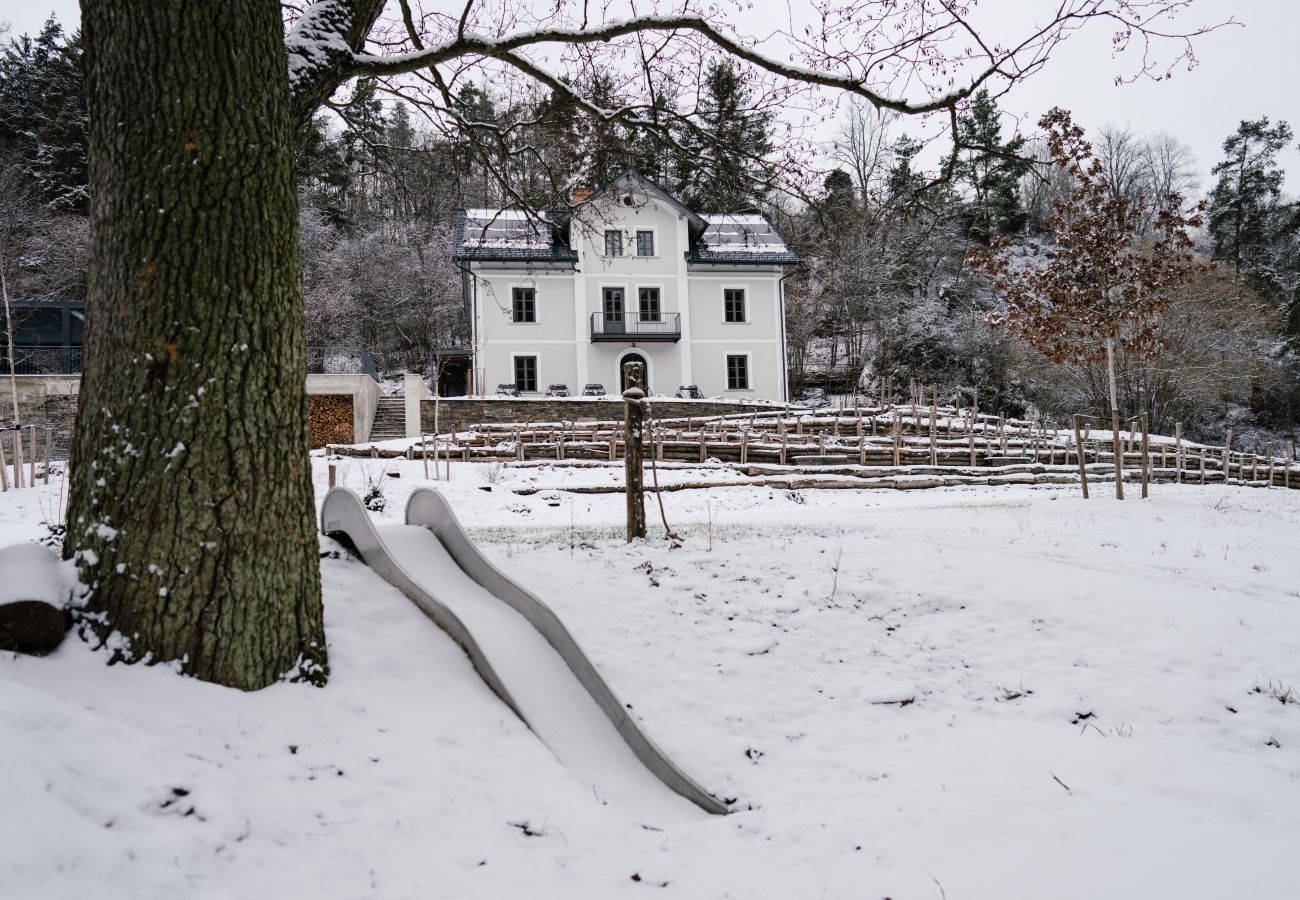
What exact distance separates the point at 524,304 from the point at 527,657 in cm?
2734

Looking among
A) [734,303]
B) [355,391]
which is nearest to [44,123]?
[355,391]

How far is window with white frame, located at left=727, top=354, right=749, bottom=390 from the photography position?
103ft

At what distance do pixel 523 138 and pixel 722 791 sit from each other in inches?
262

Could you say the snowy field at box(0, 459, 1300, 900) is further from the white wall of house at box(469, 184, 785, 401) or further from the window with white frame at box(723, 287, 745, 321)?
the window with white frame at box(723, 287, 745, 321)

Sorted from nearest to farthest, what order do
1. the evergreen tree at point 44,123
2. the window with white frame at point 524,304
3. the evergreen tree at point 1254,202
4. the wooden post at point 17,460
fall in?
the wooden post at point 17,460 < the evergreen tree at point 44,123 < the window with white frame at point 524,304 < the evergreen tree at point 1254,202

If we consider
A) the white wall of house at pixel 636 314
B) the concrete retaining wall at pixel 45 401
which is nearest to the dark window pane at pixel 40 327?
the concrete retaining wall at pixel 45 401

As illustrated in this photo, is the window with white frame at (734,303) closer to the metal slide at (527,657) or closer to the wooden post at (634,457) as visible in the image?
the wooden post at (634,457)

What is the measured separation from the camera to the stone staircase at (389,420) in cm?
2577

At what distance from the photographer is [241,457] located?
10.3ft

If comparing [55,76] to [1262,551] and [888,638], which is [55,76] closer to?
[888,638]

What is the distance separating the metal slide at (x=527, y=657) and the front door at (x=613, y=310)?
2576 cm

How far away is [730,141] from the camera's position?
21.8 feet

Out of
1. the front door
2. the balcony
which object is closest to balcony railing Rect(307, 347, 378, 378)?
the balcony

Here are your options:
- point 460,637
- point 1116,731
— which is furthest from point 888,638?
point 460,637
